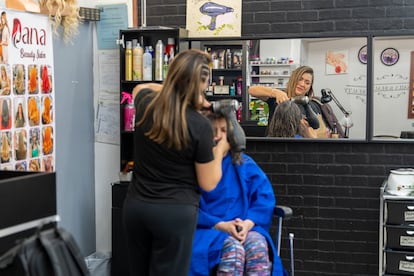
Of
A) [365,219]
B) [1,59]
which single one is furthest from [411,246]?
[1,59]

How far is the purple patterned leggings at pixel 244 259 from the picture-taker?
9.42ft

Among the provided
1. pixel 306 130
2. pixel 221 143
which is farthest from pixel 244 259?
pixel 306 130

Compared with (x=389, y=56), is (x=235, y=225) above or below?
below

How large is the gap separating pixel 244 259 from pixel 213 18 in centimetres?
180

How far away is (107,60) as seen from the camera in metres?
4.17

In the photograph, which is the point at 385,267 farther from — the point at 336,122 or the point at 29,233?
the point at 29,233

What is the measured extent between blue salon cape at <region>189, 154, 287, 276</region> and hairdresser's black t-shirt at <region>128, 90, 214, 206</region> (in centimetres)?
47

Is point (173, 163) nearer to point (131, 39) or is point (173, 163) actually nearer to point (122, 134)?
point (122, 134)

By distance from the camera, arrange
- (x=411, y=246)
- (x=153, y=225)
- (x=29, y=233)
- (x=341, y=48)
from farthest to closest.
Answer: (x=341, y=48) → (x=411, y=246) → (x=153, y=225) → (x=29, y=233)

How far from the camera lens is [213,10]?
4.05 m

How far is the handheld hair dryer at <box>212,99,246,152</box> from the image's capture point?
2984mm

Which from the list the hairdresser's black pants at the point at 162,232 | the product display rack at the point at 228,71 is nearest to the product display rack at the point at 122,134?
the product display rack at the point at 228,71

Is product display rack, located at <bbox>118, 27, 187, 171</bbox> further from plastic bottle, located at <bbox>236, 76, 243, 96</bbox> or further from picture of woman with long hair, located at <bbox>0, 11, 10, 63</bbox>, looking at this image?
picture of woman with long hair, located at <bbox>0, 11, 10, 63</bbox>

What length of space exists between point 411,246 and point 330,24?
1470 mm
